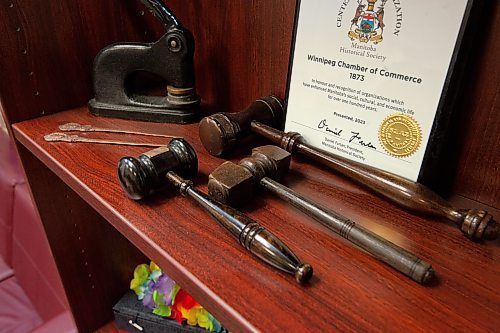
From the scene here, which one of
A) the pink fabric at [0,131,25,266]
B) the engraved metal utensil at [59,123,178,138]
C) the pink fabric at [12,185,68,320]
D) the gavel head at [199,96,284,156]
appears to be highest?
the gavel head at [199,96,284,156]

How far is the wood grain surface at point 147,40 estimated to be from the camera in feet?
2.25

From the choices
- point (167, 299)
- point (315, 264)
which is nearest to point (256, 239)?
point (315, 264)

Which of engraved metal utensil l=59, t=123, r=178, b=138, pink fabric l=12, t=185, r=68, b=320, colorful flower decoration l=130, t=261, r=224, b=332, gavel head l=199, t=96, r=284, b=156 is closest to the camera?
gavel head l=199, t=96, r=284, b=156

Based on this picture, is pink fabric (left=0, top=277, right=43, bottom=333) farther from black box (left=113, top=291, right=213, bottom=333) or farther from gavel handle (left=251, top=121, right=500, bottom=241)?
gavel handle (left=251, top=121, right=500, bottom=241)

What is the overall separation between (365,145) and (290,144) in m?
0.12

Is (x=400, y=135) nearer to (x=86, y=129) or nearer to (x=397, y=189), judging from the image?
(x=397, y=189)

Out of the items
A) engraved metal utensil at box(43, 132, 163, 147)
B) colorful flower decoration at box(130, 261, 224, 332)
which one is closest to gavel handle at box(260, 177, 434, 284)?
engraved metal utensil at box(43, 132, 163, 147)

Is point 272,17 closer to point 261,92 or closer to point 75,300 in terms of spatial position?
point 261,92

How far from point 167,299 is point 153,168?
567 mm

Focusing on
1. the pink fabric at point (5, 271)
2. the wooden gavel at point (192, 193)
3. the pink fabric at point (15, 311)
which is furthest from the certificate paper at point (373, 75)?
the pink fabric at point (5, 271)

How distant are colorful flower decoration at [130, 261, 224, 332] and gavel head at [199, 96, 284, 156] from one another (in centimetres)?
43

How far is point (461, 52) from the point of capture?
461 mm

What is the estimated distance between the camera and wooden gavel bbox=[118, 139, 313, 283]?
0.41 m

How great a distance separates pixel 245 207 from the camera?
0.53m
